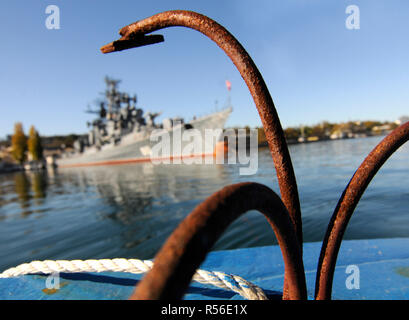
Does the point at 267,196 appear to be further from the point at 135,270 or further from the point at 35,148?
the point at 35,148

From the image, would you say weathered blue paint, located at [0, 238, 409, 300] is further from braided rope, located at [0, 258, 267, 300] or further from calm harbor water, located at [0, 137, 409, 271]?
calm harbor water, located at [0, 137, 409, 271]

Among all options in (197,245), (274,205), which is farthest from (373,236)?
Answer: (197,245)

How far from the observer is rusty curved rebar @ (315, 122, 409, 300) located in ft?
2.82

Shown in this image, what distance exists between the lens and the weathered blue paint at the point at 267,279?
1.67 m

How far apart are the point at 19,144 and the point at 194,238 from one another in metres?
71.9

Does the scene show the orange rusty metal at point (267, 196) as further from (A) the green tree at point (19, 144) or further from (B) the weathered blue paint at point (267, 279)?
(A) the green tree at point (19, 144)

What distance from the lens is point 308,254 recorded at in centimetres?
239

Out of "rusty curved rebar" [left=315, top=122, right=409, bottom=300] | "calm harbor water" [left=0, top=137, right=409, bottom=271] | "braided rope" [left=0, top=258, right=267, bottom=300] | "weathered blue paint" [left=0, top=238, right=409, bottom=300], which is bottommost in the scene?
"calm harbor water" [left=0, top=137, right=409, bottom=271]

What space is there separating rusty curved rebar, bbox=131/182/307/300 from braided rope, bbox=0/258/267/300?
82 centimetres

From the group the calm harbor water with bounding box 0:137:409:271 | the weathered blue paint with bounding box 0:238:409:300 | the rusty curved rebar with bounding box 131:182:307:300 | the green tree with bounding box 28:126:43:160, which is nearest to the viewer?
the rusty curved rebar with bounding box 131:182:307:300

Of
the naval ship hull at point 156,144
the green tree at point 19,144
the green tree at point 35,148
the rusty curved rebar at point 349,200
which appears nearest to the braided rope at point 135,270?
the rusty curved rebar at point 349,200

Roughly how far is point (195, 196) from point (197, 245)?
8129 mm

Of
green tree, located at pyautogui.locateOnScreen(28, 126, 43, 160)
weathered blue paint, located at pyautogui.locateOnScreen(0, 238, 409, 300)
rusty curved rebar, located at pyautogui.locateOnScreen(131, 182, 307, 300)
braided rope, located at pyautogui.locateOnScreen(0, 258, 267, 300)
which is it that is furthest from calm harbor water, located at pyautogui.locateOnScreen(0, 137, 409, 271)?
green tree, located at pyautogui.locateOnScreen(28, 126, 43, 160)

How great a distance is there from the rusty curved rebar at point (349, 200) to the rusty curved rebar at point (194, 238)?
409 mm
